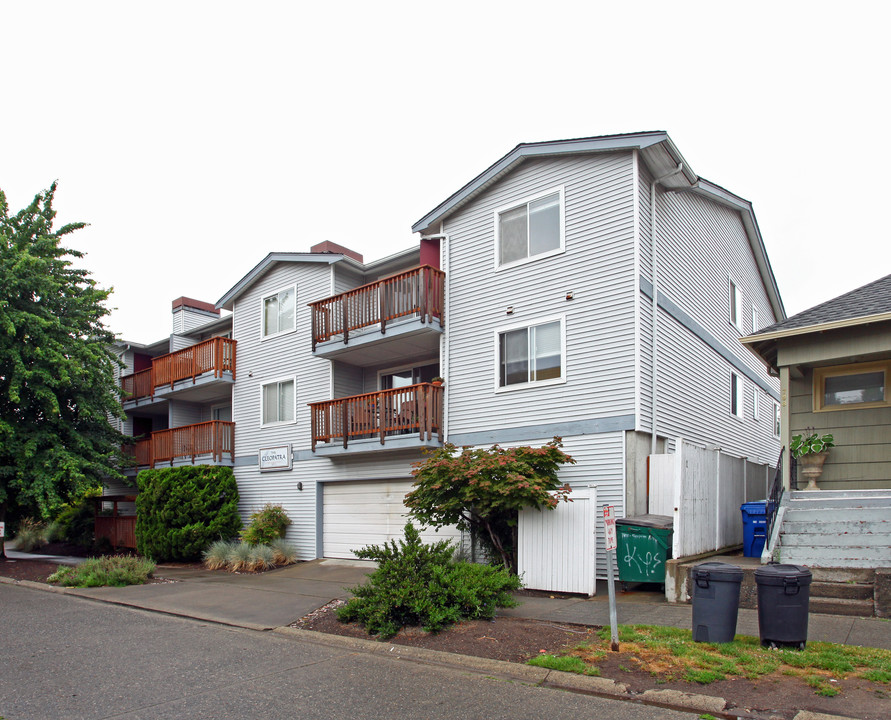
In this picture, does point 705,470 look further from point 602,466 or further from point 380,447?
point 380,447

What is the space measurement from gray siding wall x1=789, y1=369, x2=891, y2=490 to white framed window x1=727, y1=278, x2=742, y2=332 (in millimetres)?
6594

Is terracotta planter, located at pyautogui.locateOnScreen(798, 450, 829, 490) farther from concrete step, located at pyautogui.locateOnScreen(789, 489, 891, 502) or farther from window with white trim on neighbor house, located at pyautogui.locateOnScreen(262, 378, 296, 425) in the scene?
window with white trim on neighbor house, located at pyautogui.locateOnScreen(262, 378, 296, 425)

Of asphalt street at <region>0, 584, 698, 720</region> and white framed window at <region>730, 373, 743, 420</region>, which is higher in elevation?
white framed window at <region>730, 373, 743, 420</region>

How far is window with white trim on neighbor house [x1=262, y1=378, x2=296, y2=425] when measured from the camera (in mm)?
20219

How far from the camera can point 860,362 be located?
12852mm

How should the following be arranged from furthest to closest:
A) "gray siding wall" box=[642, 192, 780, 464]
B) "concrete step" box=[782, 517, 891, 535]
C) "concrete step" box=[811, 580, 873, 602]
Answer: "gray siding wall" box=[642, 192, 780, 464] → "concrete step" box=[782, 517, 891, 535] → "concrete step" box=[811, 580, 873, 602]

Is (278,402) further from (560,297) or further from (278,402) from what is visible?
(560,297)

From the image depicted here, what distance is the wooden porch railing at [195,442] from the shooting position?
69.8ft

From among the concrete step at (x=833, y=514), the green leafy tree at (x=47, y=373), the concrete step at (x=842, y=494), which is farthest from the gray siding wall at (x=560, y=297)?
the green leafy tree at (x=47, y=373)

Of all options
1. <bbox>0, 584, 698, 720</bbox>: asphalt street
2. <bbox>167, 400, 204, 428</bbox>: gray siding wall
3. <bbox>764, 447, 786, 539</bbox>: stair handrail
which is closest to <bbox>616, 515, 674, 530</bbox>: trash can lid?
<bbox>764, 447, 786, 539</bbox>: stair handrail

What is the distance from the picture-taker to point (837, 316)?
470 inches

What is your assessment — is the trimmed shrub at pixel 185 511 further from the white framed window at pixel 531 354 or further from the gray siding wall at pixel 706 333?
the gray siding wall at pixel 706 333

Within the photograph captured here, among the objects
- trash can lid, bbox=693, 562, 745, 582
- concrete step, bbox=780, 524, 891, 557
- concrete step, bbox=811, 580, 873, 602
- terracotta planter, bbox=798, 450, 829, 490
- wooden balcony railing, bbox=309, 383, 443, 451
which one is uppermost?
wooden balcony railing, bbox=309, 383, 443, 451

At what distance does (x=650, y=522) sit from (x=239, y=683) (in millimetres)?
6942
